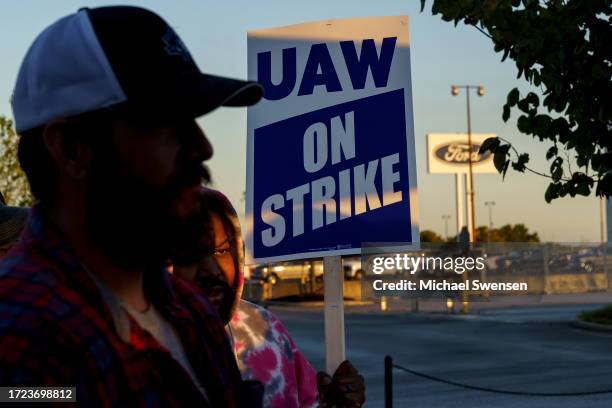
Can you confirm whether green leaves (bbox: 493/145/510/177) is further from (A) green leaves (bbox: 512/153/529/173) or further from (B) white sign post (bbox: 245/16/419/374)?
(B) white sign post (bbox: 245/16/419/374)

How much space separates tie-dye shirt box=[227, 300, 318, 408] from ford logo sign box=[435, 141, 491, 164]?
6626 cm

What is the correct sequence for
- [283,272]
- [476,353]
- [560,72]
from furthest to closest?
[283,272], [476,353], [560,72]

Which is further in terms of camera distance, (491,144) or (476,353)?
(476,353)

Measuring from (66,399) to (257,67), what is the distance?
10.7 feet

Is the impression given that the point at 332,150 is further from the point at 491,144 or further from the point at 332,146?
the point at 491,144

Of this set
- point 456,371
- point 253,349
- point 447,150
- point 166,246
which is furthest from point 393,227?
point 447,150

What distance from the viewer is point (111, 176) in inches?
57.9

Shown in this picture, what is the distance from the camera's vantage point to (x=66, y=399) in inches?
51.9

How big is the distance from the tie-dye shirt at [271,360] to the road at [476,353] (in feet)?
34.3

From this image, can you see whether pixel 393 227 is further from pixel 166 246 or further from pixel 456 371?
pixel 456 371

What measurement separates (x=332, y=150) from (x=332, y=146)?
0.01 metres

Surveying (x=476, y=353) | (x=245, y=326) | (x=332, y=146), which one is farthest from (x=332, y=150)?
(x=476, y=353)

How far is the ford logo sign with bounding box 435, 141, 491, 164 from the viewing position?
230 ft

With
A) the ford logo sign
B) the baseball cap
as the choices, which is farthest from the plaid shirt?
the ford logo sign
